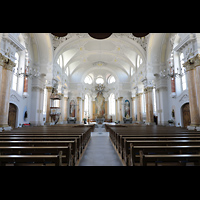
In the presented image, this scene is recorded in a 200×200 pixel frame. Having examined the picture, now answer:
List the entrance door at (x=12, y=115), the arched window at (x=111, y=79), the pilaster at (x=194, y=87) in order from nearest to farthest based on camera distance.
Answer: the pilaster at (x=194, y=87), the entrance door at (x=12, y=115), the arched window at (x=111, y=79)

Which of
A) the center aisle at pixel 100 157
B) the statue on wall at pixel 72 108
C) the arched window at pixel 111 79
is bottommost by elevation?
the center aisle at pixel 100 157

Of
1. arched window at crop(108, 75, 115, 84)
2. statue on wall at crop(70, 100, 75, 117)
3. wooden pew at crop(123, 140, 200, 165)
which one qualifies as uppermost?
arched window at crop(108, 75, 115, 84)

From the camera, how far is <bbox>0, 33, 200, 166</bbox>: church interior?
3565mm

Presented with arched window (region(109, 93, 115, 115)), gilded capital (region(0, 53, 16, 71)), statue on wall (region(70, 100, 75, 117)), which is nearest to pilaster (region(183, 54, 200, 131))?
gilded capital (region(0, 53, 16, 71))

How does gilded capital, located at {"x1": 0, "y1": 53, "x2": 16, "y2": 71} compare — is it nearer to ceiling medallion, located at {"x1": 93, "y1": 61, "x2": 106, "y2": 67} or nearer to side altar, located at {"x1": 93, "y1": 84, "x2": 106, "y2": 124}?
ceiling medallion, located at {"x1": 93, "y1": 61, "x2": 106, "y2": 67}

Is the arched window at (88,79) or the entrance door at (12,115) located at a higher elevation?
the arched window at (88,79)

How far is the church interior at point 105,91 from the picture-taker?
140 inches

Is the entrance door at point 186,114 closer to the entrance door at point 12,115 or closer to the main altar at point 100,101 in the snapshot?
the entrance door at point 12,115

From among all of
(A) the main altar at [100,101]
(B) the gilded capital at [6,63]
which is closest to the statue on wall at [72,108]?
(A) the main altar at [100,101]

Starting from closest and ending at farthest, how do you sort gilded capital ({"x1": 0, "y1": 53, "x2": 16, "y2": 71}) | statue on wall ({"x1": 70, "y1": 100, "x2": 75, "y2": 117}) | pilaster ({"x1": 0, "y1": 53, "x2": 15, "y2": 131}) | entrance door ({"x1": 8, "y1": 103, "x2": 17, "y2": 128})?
1. gilded capital ({"x1": 0, "y1": 53, "x2": 16, "y2": 71})
2. pilaster ({"x1": 0, "y1": 53, "x2": 15, "y2": 131})
3. entrance door ({"x1": 8, "y1": 103, "x2": 17, "y2": 128})
4. statue on wall ({"x1": 70, "y1": 100, "x2": 75, "y2": 117})

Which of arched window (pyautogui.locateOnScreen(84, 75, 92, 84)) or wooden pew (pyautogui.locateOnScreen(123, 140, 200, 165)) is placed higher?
arched window (pyautogui.locateOnScreen(84, 75, 92, 84))

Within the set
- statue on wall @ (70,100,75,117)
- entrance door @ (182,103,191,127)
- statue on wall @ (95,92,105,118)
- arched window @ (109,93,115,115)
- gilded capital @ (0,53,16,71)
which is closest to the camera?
gilded capital @ (0,53,16,71)
